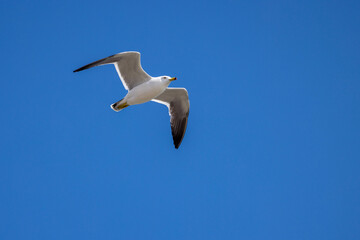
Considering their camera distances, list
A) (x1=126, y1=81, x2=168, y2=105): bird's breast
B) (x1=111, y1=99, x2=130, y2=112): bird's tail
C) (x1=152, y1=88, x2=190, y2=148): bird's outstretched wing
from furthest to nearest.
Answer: (x1=152, y1=88, x2=190, y2=148): bird's outstretched wing
(x1=111, y1=99, x2=130, y2=112): bird's tail
(x1=126, y1=81, x2=168, y2=105): bird's breast

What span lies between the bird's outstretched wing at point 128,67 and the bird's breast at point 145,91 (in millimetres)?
250

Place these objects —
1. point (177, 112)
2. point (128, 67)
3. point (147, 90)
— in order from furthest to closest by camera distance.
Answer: point (177, 112), point (128, 67), point (147, 90)

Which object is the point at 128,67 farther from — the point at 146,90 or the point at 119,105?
the point at 119,105

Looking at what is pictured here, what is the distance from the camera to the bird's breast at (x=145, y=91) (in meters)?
8.12

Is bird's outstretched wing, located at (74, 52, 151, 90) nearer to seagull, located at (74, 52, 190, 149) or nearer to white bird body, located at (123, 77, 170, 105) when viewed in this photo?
seagull, located at (74, 52, 190, 149)

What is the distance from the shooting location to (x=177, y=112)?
928 centimetres

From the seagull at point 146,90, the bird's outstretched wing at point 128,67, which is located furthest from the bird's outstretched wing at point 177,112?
the bird's outstretched wing at point 128,67

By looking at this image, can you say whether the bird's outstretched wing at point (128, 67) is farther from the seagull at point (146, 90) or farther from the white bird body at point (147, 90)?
the white bird body at point (147, 90)

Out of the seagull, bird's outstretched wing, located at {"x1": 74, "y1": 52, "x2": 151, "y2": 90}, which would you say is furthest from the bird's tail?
bird's outstretched wing, located at {"x1": 74, "y1": 52, "x2": 151, "y2": 90}

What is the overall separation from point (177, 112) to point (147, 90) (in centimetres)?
134

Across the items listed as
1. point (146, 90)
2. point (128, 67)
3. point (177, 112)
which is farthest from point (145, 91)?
point (177, 112)

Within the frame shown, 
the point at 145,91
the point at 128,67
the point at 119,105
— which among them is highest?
the point at 128,67

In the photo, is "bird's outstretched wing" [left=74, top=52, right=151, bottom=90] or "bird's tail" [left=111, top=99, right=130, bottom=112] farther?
"bird's tail" [left=111, top=99, right=130, bottom=112]

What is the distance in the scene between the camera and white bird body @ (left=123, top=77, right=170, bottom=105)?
8102mm
